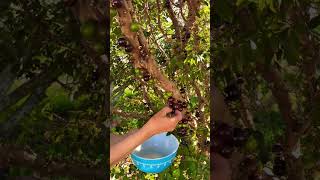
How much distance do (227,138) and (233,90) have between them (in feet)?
0.57

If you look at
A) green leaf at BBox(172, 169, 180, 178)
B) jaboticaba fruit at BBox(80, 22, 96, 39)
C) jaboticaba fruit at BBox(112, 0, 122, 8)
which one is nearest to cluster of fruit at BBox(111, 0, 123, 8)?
jaboticaba fruit at BBox(112, 0, 122, 8)

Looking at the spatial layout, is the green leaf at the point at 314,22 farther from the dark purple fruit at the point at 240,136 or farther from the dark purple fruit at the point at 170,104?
the dark purple fruit at the point at 170,104

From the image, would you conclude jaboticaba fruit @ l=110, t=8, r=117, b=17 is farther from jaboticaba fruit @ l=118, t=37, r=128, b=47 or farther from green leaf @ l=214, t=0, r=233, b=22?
green leaf @ l=214, t=0, r=233, b=22

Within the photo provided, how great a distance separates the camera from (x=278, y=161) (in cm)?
149

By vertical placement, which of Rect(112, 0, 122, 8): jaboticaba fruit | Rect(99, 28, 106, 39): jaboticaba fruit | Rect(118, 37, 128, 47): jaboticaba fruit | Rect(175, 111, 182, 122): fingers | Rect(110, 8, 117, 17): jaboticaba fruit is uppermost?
Rect(112, 0, 122, 8): jaboticaba fruit

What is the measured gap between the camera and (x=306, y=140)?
1.47 meters

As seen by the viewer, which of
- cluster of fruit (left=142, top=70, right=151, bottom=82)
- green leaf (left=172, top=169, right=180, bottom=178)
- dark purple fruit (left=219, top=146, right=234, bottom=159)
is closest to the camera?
dark purple fruit (left=219, top=146, right=234, bottom=159)

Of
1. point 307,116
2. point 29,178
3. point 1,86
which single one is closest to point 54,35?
point 1,86

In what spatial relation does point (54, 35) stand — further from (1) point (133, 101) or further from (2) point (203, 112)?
(2) point (203, 112)

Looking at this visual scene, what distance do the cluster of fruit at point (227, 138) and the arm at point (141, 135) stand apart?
20cm

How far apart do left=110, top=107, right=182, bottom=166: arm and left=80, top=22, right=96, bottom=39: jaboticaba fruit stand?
0.37m

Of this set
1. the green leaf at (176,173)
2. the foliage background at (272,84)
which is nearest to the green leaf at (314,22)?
the foliage background at (272,84)

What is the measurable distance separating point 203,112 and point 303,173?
0.49m

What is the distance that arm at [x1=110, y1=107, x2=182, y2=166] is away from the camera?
1.45 meters
